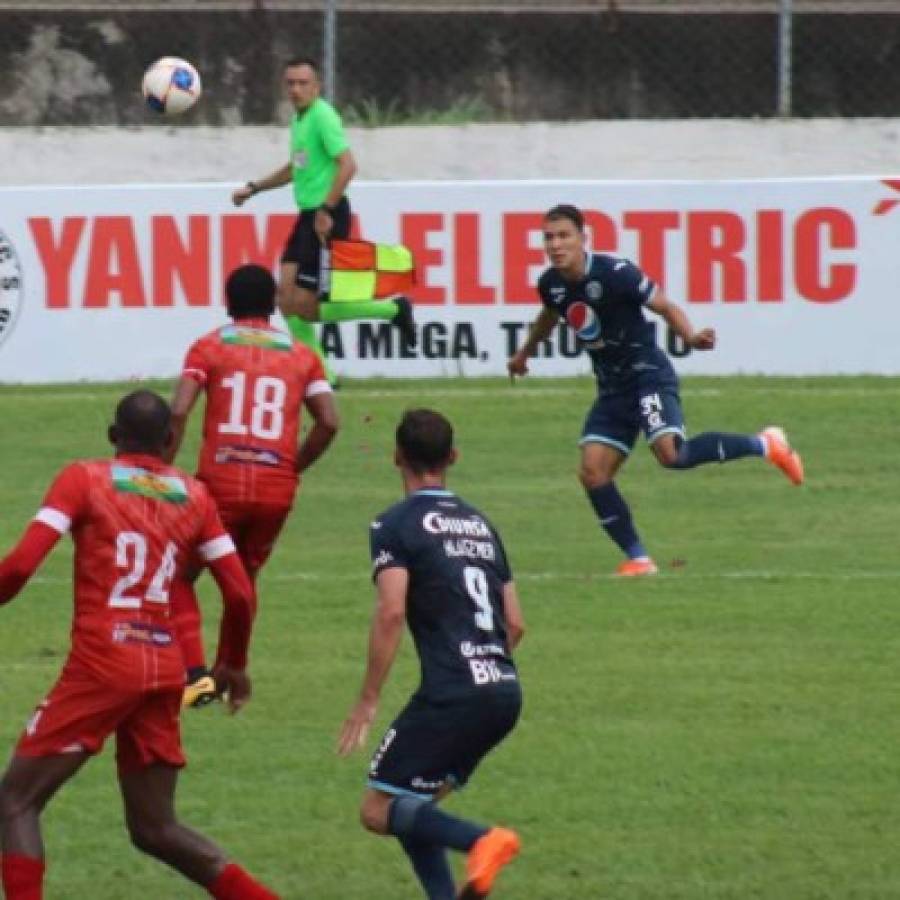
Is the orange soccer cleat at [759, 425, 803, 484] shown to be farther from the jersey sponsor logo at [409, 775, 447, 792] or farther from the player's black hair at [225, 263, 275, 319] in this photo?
the jersey sponsor logo at [409, 775, 447, 792]

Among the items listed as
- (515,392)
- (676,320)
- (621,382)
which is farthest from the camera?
(515,392)

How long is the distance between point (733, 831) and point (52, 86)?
15174 mm

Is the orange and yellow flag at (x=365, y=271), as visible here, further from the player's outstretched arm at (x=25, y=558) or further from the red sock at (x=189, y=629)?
the player's outstretched arm at (x=25, y=558)

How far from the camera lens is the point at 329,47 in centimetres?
2331

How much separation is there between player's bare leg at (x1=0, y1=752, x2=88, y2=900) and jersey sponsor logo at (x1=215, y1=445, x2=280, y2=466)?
3532mm

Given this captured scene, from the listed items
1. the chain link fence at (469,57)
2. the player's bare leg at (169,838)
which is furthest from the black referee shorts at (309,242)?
the player's bare leg at (169,838)

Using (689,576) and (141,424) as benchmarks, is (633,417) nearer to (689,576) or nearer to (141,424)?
(689,576)

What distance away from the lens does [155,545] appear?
8398 millimetres

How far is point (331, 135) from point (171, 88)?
4.31 ft

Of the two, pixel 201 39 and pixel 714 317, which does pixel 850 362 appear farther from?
pixel 201 39

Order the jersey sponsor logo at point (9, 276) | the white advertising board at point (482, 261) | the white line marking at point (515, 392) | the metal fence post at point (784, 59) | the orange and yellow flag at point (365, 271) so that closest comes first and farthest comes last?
the orange and yellow flag at point (365, 271), the white line marking at point (515, 392), the jersey sponsor logo at point (9, 276), the white advertising board at point (482, 261), the metal fence post at point (784, 59)

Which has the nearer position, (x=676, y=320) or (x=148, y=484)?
(x=148, y=484)

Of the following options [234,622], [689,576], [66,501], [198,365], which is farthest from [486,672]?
[689,576]

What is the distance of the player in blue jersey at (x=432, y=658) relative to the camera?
8.55 metres
